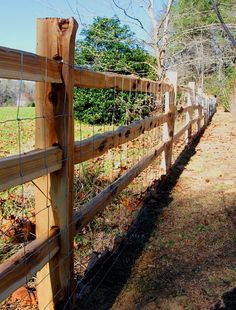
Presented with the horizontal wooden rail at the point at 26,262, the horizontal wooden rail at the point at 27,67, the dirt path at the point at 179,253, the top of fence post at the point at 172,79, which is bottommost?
the dirt path at the point at 179,253

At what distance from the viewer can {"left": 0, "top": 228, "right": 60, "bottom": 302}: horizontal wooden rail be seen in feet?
6.08

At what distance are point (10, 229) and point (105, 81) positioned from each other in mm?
1537

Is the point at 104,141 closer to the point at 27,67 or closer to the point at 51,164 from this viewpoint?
the point at 51,164

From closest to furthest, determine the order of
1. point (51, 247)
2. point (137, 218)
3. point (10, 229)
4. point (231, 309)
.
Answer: point (51, 247) → point (231, 309) → point (10, 229) → point (137, 218)

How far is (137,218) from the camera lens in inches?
170

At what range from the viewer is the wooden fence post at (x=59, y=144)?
85.8 inches

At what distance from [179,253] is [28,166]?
2.08 m

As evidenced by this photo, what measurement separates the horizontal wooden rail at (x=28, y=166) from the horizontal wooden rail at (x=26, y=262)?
1.25 feet

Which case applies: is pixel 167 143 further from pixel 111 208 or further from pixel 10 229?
pixel 10 229

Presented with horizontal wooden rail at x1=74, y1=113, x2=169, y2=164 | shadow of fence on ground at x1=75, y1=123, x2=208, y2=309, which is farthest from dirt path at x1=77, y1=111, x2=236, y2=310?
horizontal wooden rail at x1=74, y1=113, x2=169, y2=164

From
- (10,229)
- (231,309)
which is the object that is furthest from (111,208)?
(231,309)

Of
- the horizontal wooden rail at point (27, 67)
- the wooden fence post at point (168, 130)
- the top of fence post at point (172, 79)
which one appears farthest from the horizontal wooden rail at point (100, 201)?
the top of fence post at point (172, 79)

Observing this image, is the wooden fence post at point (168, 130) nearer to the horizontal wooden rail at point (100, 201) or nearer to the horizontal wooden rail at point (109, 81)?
the horizontal wooden rail at point (109, 81)

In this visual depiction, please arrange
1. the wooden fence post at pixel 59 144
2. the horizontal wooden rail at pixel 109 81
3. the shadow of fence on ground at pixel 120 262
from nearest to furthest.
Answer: the wooden fence post at pixel 59 144, the horizontal wooden rail at pixel 109 81, the shadow of fence on ground at pixel 120 262
